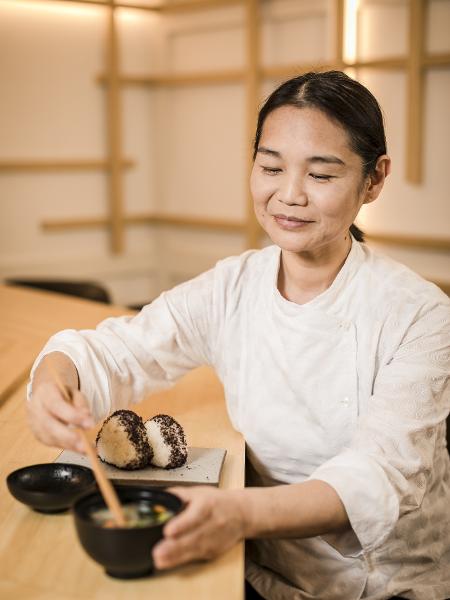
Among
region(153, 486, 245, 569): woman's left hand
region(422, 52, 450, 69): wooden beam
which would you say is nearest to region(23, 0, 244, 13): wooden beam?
region(422, 52, 450, 69): wooden beam

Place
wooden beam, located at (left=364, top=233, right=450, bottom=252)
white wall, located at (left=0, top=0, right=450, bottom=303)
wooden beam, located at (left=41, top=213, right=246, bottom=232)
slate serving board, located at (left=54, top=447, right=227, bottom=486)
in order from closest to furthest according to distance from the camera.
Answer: slate serving board, located at (left=54, top=447, right=227, bottom=486) < wooden beam, located at (left=364, top=233, right=450, bottom=252) < white wall, located at (left=0, top=0, right=450, bottom=303) < wooden beam, located at (left=41, top=213, right=246, bottom=232)

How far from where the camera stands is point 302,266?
67.1 inches

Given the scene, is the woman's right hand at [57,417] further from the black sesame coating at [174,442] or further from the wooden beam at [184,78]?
the wooden beam at [184,78]

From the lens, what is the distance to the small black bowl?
1.27 meters

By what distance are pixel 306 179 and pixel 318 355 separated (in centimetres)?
37

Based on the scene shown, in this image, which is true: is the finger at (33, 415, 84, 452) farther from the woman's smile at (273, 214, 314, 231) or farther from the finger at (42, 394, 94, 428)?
the woman's smile at (273, 214, 314, 231)

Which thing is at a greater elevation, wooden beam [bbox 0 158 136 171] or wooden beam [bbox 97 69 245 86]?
wooden beam [bbox 97 69 245 86]

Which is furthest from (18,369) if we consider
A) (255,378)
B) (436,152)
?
(436,152)

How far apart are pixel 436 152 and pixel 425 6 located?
73cm

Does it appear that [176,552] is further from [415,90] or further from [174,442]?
[415,90]

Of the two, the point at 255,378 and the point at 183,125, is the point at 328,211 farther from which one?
the point at 183,125

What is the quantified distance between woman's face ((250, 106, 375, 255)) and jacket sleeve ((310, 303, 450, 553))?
271mm

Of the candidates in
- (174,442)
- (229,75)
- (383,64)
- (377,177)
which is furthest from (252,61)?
(174,442)

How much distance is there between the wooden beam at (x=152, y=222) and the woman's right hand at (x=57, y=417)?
150 inches
